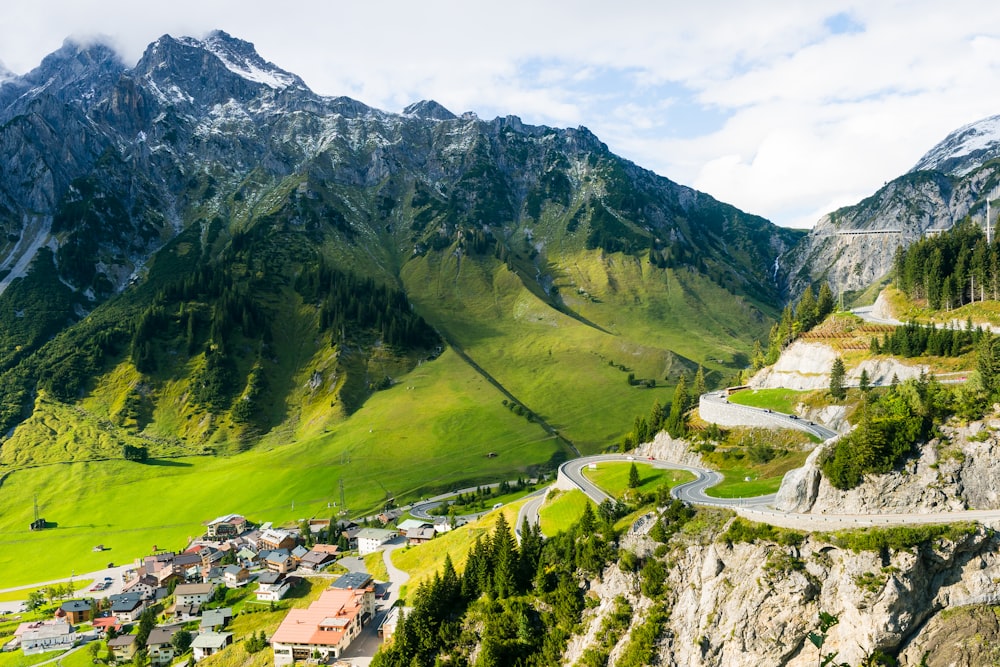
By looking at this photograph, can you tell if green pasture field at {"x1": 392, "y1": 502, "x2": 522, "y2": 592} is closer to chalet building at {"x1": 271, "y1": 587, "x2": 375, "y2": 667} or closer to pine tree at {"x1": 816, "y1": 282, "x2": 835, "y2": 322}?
chalet building at {"x1": 271, "y1": 587, "x2": 375, "y2": 667}

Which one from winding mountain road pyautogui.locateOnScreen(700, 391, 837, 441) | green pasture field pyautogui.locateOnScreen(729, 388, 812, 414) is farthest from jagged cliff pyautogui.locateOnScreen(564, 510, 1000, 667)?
green pasture field pyautogui.locateOnScreen(729, 388, 812, 414)

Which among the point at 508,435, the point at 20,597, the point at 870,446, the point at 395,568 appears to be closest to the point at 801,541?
the point at 870,446

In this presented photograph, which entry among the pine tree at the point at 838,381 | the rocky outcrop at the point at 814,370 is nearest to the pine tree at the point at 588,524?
the pine tree at the point at 838,381

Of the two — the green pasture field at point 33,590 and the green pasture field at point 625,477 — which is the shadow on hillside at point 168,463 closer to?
the green pasture field at point 33,590

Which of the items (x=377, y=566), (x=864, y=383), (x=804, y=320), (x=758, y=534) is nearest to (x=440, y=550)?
(x=377, y=566)

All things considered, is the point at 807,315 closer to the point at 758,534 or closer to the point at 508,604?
the point at 758,534

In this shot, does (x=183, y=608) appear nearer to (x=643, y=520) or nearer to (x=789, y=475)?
(x=643, y=520)
